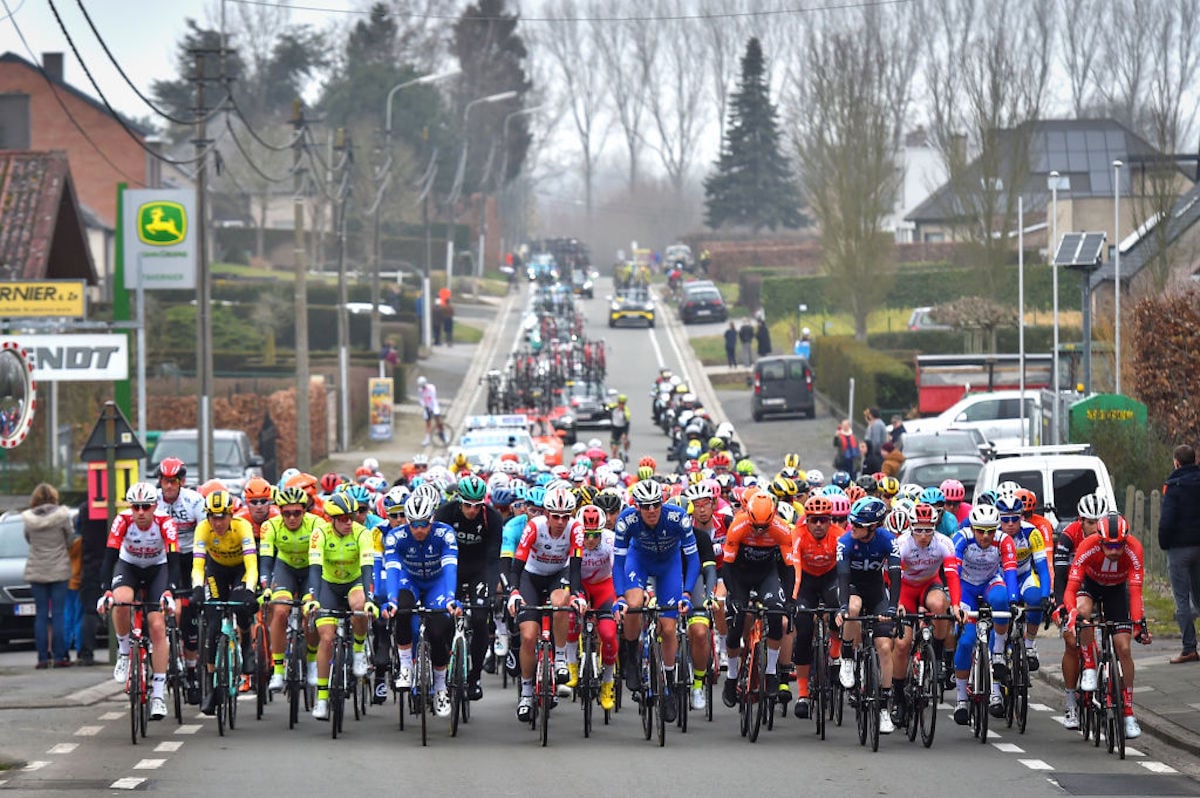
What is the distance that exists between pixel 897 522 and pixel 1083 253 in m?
15.4

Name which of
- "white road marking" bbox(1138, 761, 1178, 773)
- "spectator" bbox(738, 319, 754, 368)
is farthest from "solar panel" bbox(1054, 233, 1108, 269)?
"spectator" bbox(738, 319, 754, 368)

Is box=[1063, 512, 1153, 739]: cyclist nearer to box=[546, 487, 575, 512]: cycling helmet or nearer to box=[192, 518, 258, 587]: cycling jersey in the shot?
box=[546, 487, 575, 512]: cycling helmet

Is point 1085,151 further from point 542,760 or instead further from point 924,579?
point 542,760

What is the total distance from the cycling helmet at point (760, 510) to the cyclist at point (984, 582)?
1377mm

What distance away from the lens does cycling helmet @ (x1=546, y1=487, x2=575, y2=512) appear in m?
15.1

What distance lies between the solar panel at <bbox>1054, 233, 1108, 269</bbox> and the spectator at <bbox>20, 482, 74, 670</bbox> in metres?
15.6

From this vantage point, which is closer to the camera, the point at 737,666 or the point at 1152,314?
the point at 737,666

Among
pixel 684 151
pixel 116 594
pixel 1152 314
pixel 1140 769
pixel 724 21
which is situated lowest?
pixel 1140 769

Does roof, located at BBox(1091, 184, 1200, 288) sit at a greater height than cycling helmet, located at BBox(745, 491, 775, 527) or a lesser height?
greater

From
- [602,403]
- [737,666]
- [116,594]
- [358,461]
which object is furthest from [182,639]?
[602,403]

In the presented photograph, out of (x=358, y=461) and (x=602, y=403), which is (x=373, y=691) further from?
(x=602, y=403)

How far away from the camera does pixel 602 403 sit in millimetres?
53438

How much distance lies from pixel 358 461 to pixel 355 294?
31772 millimetres

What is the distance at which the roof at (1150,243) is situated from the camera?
47812 mm
